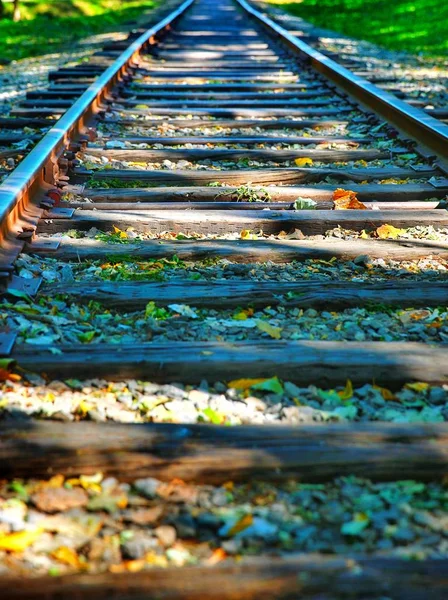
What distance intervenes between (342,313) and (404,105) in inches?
122

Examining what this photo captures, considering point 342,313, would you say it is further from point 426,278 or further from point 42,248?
point 42,248

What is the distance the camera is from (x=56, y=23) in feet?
50.0

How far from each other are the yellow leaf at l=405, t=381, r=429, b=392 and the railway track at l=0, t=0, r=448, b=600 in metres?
0.01

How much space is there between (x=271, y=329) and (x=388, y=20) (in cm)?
1417

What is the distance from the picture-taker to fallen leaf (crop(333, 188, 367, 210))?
3.74 metres

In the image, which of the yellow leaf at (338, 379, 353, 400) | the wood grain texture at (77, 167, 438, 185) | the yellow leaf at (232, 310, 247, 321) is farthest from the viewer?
the wood grain texture at (77, 167, 438, 185)

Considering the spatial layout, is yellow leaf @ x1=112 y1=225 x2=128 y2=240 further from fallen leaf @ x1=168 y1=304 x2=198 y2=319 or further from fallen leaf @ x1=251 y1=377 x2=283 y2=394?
fallen leaf @ x1=251 y1=377 x2=283 y2=394

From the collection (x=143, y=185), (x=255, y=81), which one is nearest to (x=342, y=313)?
(x=143, y=185)

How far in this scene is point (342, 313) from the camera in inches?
105

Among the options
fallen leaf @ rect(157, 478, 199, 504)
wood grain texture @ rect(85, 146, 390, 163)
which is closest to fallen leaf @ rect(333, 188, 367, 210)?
wood grain texture @ rect(85, 146, 390, 163)

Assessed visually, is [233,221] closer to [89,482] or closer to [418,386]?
[418,386]

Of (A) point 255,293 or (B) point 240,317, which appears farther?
(A) point 255,293

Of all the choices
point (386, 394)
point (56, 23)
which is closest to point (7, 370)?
point (386, 394)

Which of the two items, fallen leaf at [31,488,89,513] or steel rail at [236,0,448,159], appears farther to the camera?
steel rail at [236,0,448,159]
